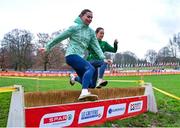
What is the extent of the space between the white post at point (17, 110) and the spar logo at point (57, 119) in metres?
0.54

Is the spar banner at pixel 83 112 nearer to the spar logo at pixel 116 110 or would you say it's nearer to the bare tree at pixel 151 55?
the spar logo at pixel 116 110

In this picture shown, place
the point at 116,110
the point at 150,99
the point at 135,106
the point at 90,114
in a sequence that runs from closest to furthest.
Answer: the point at 90,114
the point at 116,110
the point at 135,106
the point at 150,99

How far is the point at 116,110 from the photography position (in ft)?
31.3

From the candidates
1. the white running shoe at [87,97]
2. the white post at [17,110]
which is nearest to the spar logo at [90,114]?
the white running shoe at [87,97]

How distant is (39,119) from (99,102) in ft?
6.76

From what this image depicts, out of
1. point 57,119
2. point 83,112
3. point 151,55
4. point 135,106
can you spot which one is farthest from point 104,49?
point 151,55

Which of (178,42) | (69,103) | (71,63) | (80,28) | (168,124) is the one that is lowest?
(168,124)

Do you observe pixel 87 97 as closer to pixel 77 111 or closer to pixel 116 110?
pixel 77 111

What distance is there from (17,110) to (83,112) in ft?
6.04

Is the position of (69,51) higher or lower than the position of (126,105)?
higher

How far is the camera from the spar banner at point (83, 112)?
7.07m

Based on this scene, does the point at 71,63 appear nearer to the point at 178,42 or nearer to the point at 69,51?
the point at 69,51

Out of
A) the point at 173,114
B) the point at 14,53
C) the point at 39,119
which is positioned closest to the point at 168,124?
the point at 173,114

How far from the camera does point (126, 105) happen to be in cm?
1009
